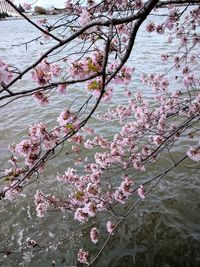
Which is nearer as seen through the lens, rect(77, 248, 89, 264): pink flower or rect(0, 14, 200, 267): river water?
rect(77, 248, 89, 264): pink flower

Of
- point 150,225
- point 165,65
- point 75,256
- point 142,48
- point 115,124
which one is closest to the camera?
point 75,256

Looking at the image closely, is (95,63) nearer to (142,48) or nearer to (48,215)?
(48,215)

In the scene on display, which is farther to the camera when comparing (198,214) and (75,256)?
(198,214)

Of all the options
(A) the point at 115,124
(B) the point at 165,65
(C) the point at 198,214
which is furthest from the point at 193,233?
(B) the point at 165,65

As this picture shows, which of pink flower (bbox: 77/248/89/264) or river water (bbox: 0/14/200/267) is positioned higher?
pink flower (bbox: 77/248/89/264)

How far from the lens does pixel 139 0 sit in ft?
19.7

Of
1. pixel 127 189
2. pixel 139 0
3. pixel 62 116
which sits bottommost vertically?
pixel 127 189

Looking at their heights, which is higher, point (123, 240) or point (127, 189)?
point (127, 189)

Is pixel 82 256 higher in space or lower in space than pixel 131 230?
higher

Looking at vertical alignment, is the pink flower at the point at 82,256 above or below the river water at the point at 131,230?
above

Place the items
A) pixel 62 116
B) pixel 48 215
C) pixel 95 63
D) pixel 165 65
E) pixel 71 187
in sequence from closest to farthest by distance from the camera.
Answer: pixel 95 63, pixel 62 116, pixel 48 215, pixel 71 187, pixel 165 65

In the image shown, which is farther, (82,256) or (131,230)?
(131,230)

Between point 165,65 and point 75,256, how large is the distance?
1287cm

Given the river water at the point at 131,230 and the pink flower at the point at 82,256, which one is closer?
the pink flower at the point at 82,256
